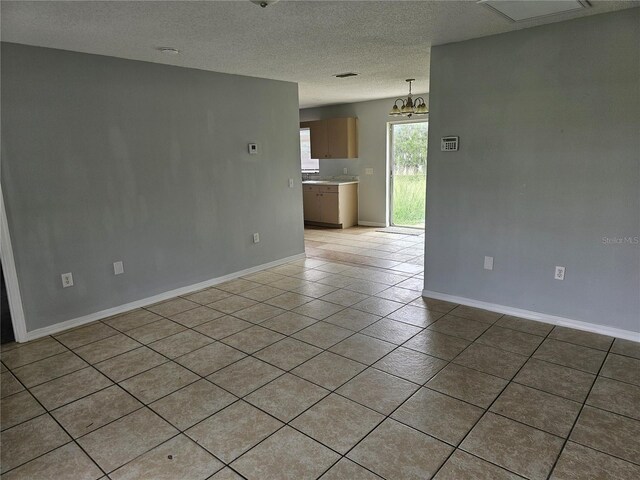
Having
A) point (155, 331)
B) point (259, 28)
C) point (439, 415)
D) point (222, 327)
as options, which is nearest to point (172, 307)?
point (155, 331)

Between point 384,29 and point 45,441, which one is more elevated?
point 384,29

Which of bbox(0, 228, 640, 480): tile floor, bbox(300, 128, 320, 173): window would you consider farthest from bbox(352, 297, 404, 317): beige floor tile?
bbox(300, 128, 320, 173): window

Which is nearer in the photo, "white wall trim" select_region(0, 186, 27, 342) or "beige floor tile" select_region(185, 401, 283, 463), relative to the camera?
"beige floor tile" select_region(185, 401, 283, 463)

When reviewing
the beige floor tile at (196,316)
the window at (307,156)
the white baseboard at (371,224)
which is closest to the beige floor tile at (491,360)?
the beige floor tile at (196,316)

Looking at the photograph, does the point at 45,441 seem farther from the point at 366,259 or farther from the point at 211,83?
the point at 366,259

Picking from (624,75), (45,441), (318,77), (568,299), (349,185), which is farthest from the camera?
(349,185)

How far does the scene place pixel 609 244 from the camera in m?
2.96

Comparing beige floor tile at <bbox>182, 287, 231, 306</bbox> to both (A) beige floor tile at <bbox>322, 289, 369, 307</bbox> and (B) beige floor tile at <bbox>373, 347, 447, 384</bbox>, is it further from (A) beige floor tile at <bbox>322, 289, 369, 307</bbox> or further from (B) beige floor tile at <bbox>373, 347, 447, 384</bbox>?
(B) beige floor tile at <bbox>373, 347, 447, 384</bbox>

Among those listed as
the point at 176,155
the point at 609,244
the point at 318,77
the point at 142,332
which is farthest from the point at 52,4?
the point at 609,244

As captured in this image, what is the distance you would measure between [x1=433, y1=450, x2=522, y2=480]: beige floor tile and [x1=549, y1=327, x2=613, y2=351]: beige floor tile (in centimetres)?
158

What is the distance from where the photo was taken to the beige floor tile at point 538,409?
2088 mm

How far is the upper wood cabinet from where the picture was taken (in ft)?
24.4

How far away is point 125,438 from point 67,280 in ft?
6.07

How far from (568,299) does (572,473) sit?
68.8 inches
